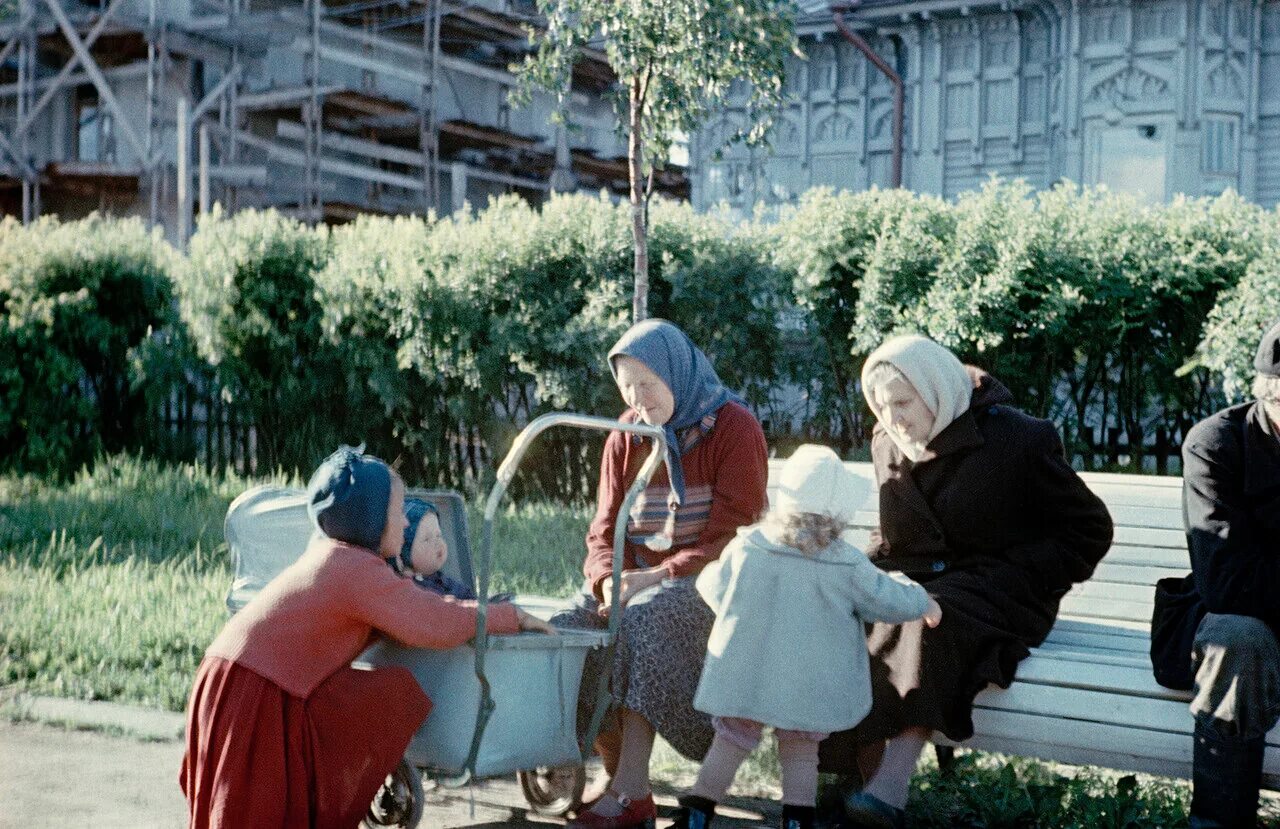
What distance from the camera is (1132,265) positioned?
9328mm

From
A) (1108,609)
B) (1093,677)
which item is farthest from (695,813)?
(1108,609)

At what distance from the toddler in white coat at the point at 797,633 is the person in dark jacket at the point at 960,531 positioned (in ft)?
0.49

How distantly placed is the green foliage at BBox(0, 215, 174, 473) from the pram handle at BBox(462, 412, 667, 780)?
389 inches

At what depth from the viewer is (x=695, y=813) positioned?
4.11 meters

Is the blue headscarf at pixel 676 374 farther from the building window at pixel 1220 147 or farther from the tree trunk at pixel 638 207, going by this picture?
the building window at pixel 1220 147

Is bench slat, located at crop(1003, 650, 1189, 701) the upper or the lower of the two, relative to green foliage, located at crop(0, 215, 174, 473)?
lower

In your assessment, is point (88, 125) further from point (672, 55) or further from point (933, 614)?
point (933, 614)

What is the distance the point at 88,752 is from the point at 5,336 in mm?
8833

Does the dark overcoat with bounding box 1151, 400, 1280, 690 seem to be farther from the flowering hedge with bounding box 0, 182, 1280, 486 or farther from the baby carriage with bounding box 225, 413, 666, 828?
the flowering hedge with bounding box 0, 182, 1280, 486

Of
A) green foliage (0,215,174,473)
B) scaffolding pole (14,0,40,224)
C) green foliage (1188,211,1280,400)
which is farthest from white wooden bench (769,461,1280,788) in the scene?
scaffolding pole (14,0,40,224)

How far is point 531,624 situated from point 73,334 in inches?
414

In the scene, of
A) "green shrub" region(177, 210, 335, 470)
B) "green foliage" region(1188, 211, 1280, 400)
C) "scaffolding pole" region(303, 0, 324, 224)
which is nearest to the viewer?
"green foliage" region(1188, 211, 1280, 400)

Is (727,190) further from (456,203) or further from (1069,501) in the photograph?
(1069,501)

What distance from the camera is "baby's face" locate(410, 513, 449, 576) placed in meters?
4.25
